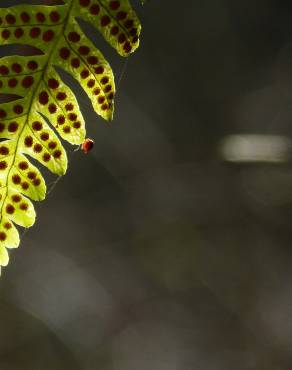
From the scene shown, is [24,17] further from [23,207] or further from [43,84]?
[23,207]

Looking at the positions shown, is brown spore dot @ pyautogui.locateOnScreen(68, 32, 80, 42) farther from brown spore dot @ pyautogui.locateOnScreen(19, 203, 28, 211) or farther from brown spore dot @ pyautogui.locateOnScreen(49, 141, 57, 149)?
brown spore dot @ pyautogui.locateOnScreen(19, 203, 28, 211)

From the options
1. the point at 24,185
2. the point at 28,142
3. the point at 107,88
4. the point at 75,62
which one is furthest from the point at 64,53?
the point at 24,185

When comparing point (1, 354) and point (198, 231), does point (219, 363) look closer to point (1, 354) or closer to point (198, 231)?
point (198, 231)

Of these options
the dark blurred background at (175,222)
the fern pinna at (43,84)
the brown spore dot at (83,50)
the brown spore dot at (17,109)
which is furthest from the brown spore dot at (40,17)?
the dark blurred background at (175,222)

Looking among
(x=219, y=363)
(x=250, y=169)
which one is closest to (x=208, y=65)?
(x=250, y=169)

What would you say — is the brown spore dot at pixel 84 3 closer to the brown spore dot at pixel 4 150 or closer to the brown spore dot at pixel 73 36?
the brown spore dot at pixel 73 36

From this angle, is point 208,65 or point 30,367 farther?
point 208,65

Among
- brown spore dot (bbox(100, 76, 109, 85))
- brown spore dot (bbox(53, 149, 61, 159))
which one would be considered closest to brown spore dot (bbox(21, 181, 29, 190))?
brown spore dot (bbox(53, 149, 61, 159))
